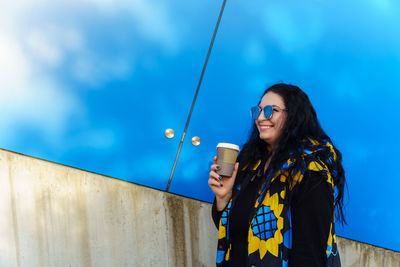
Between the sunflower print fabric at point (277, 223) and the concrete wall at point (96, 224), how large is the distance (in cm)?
94

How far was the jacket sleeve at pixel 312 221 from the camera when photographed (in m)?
1.48

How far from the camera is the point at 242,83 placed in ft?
8.30

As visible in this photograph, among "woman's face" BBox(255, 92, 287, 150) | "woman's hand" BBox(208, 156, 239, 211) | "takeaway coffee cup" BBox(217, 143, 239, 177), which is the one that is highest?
"woman's face" BBox(255, 92, 287, 150)

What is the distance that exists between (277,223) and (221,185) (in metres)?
0.33

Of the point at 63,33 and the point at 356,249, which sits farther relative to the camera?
the point at 63,33

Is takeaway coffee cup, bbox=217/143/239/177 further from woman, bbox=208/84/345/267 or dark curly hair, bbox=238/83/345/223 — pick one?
dark curly hair, bbox=238/83/345/223

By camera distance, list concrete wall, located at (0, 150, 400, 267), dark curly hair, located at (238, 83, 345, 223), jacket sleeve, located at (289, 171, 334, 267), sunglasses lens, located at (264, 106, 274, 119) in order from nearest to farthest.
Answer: jacket sleeve, located at (289, 171, 334, 267), dark curly hair, located at (238, 83, 345, 223), sunglasses lens, located at (264, 106, 274, 119), concrete wall, located at (0, 150, 400, 267)

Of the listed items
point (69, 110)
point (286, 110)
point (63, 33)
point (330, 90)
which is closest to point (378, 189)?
point (330, 90)

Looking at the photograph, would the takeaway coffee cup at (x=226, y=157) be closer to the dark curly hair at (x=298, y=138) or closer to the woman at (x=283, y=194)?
the woman at (x=283, y=194)

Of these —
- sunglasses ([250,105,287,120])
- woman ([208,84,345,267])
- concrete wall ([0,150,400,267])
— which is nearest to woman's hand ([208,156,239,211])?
woman ([208,84,345,267])

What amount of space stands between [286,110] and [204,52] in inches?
37.7

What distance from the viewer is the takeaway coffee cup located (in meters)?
1.70

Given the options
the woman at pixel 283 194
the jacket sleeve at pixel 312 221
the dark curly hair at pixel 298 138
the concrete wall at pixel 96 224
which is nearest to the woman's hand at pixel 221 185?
the woman at pixel 283 194

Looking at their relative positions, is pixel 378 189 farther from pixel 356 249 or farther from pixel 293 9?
pixel 293 9
